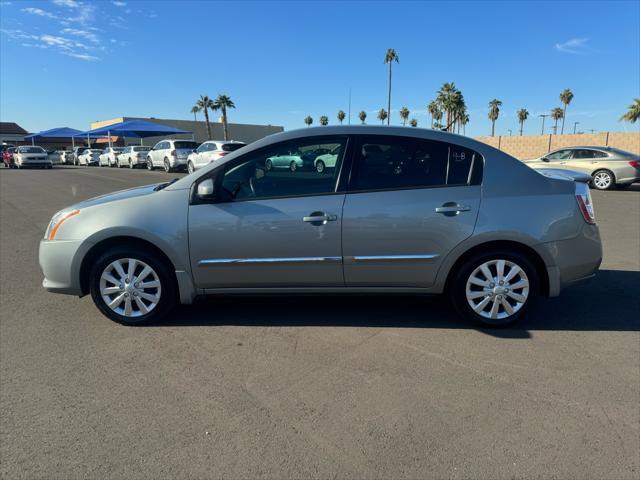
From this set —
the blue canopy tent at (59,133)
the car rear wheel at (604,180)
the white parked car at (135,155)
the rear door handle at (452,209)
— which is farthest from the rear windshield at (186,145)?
the blue canopy tent at (59,133)

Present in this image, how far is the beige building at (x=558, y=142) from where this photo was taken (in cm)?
3206

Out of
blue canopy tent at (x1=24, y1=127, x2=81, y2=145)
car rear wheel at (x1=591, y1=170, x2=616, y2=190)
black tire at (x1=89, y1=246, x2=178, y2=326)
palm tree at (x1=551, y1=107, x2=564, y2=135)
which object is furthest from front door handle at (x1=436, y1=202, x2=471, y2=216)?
palm tree at (x1=551, y1=107, x2=564, y2=135)

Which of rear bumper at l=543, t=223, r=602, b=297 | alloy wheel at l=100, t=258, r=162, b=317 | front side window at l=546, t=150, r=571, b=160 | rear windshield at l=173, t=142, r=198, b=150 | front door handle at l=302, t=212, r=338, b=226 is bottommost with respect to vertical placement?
alloy wheel at l=100, t=258, r=162, b=317

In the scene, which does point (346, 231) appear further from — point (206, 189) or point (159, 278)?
point (159, 278)

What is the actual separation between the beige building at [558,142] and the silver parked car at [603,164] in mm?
12845

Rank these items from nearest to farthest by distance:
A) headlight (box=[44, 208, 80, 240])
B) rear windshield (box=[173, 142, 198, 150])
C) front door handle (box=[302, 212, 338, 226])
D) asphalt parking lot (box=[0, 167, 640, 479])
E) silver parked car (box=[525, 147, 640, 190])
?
asphalt parking lot (box=[0, 167, 640, 479])
front door handle (box=[302, 212, 338, 226])
headlight (box=[44, 208, 80, 240])
silver parked car (box=[525, 147, 640, 190])
rear windshield (box=[173, 142, 198, 150])

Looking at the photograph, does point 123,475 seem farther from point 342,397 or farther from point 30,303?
point 30,303

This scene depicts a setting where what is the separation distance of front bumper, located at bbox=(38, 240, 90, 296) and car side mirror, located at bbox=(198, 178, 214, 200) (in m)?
1.09

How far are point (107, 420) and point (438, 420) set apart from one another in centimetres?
195

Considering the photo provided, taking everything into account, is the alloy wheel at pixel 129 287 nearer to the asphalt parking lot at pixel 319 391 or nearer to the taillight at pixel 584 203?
the asphalt parking lot at pixel 319 391

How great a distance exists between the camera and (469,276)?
3840 mm

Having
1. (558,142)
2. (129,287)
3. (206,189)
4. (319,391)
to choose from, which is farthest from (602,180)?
(558,142)

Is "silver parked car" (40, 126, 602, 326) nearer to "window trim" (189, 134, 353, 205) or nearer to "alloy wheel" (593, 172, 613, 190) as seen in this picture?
"window trim" (189, 134, 353, 205)

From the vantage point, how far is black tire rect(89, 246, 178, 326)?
151 inches
